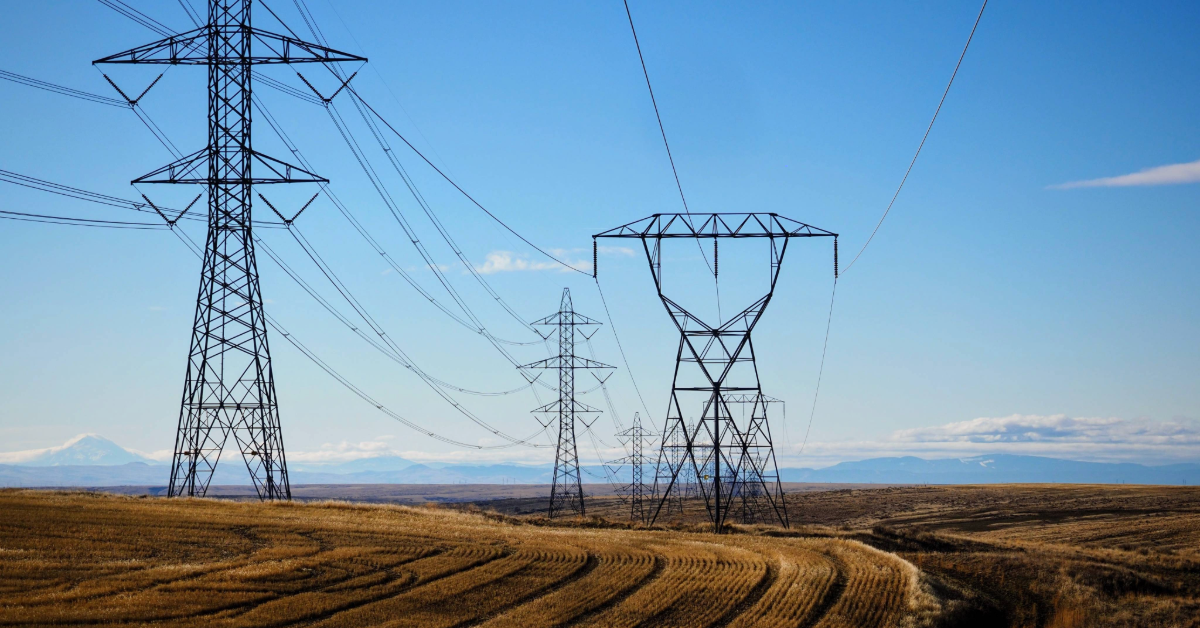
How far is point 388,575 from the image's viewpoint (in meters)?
35.1

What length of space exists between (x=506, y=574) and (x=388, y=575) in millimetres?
4319

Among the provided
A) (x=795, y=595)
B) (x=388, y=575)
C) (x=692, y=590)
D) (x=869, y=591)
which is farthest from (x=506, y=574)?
(x=869, y=591)

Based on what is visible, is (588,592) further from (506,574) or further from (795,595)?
(795,595)

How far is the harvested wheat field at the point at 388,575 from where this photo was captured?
28.1m

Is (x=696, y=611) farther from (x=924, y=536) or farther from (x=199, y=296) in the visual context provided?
(x=924, y=536)

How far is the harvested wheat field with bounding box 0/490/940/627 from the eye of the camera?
92.1 feet

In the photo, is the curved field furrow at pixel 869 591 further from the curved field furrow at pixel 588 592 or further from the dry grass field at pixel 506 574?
the curved field furrow at pixel 588 592

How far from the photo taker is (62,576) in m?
29.2

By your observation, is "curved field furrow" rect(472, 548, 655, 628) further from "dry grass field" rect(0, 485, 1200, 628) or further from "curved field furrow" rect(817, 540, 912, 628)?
"curved field furrow" rect(817, 540, 912, 628)

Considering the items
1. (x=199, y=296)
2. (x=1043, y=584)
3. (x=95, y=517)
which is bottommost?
(x=1043, y=584)

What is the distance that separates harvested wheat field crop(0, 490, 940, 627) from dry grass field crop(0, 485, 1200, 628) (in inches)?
4.2

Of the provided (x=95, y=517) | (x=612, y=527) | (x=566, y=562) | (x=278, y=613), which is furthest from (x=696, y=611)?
(x=612, y=527)

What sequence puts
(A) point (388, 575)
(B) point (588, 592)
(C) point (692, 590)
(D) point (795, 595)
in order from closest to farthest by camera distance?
(B) point (588, 592), (D) point (795, 595), (A) point (388, 575), (C) point (692, 590)

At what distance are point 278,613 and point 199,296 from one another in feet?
76.0
